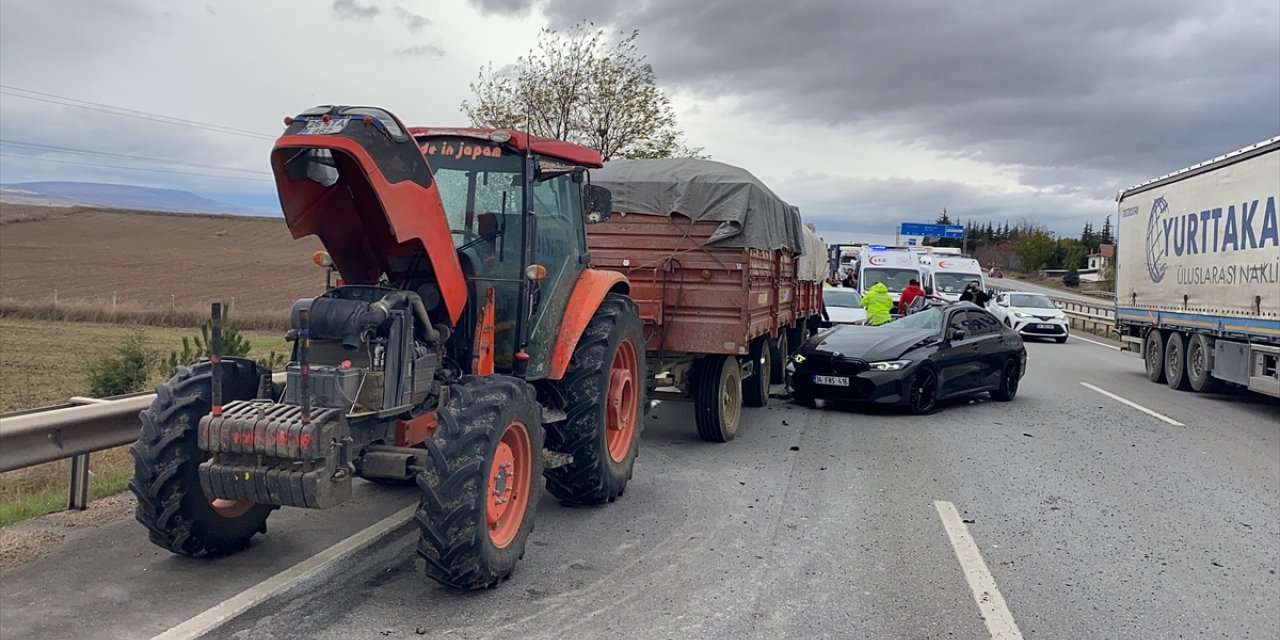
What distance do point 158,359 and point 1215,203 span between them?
1604 cm

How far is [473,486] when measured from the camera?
4.64 metres

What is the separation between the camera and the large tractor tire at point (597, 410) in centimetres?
638

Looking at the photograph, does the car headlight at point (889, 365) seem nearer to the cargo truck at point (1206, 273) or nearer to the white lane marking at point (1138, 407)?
the white lane marking at point (1138, 407)

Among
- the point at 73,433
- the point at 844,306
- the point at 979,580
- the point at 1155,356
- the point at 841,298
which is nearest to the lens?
the point at 979,580

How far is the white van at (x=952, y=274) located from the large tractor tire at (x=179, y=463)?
82.6 ft

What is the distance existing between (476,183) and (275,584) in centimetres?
257

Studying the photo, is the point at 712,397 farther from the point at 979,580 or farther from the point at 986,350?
the point at 986,350

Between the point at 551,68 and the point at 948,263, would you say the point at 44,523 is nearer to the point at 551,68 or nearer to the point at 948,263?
the point at 551,68

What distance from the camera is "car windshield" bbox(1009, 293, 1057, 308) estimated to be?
28578 millimetres

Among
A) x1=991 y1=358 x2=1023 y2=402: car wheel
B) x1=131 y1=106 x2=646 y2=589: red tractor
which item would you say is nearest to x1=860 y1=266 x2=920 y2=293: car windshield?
x1=991 y1=358 x2=1023 y2=402: car wheel

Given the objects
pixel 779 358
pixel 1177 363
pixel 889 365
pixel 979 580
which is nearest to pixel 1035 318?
pixel 1177 363

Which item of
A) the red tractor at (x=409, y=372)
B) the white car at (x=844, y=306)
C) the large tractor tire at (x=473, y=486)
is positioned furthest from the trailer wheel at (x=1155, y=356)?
the large tractor tire at (x=473, y=486)

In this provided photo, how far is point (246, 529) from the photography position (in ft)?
17.9

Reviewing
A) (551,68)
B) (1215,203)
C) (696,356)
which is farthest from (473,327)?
(551,68)
